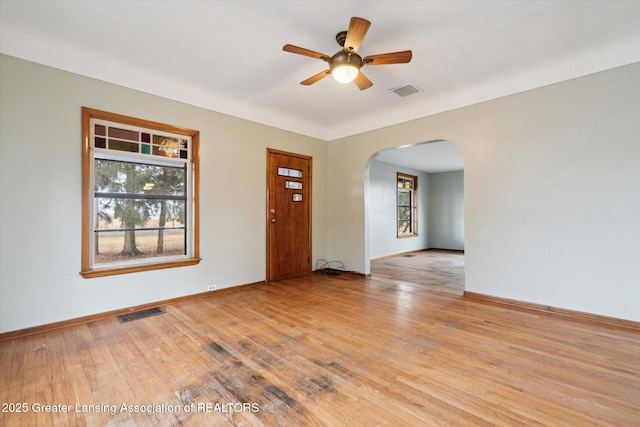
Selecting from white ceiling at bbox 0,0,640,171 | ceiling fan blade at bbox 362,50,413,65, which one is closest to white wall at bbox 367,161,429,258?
white ceiling at bbox 0,0,640,171

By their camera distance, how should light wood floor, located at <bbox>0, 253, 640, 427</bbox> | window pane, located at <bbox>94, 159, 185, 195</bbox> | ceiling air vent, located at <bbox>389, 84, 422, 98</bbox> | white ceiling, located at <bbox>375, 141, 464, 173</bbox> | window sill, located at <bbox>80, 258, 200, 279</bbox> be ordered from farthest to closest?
white ceiling, located at <bbox>375, 141, 464, 173</bbox>
ceiling air vent, located at <bbox>389, 84, 422, 98</bbox>
window pane, located at <bbox>94, 159, 185, 195</bbox>
window sill, located at <bbox>80, 258, 200, 279</bbox>
light wood floor, located at <bbox>0, 253, 640, 427</bbox>

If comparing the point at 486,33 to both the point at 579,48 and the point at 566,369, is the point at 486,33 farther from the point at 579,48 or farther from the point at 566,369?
the point at 566,369

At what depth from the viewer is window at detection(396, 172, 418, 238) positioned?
27.3 feet

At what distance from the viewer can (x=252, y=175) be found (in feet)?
14.3

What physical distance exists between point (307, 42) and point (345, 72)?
504mm

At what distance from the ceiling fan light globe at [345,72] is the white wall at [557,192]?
198cm

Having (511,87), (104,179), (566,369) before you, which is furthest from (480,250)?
(104,179)

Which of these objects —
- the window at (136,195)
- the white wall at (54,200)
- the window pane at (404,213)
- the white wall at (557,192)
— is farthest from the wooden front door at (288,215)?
the window pane at (404,213)

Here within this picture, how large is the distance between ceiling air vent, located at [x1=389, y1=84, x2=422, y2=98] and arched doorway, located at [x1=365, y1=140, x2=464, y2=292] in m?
1.17

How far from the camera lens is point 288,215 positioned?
487 centimetres

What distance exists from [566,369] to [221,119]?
4.59 meters

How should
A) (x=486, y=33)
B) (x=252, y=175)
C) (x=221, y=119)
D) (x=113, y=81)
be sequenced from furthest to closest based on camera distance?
1. (x=252, y=175)
2. (x=221, y=119)
3. (x=113, y=81)
4. (x=486, y=33)

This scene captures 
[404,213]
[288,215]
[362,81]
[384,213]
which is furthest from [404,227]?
[362,81]

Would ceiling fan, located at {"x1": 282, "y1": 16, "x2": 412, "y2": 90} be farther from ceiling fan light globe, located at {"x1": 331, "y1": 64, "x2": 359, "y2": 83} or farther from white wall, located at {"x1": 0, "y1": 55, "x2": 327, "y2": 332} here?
white wall, located at {"x1": 0, "y1": 55, "x2": 327, "y2": 332}
